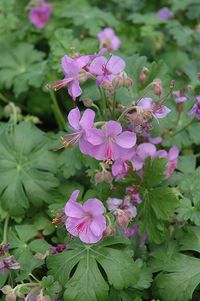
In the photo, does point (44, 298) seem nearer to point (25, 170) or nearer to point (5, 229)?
point (5, 229)

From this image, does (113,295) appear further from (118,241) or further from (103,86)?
(103,86)

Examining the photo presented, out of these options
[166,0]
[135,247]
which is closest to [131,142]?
[135,247]

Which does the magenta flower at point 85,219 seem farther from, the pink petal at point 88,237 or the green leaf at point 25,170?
the green leaf at point 25,170

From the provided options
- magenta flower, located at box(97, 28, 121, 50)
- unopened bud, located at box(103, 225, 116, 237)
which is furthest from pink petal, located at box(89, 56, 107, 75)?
magenta flower, located at box(97, 28, 121, 50)

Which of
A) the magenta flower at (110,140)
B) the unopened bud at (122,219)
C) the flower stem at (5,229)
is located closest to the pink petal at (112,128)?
the magenta flower at (110,140)

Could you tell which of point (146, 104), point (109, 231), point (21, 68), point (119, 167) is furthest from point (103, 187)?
point (21, 68)
